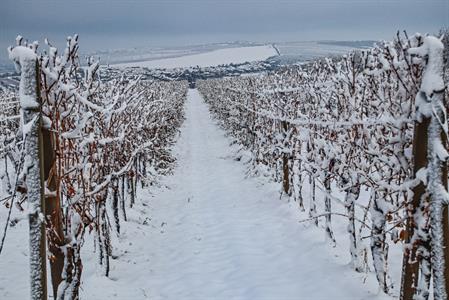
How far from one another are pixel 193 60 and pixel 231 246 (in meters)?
154

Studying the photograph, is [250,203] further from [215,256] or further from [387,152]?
[387,152]

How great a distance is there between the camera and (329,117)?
830 centimetres

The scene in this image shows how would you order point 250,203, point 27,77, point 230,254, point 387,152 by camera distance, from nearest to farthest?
point 27,77 → point 387,152 → point 230,254 → point 250,203

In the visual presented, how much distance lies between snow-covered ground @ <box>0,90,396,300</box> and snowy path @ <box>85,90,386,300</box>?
0.02 m

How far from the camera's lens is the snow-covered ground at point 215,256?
21.7ft

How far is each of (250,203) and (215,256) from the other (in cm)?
420

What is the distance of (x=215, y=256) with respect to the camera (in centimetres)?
841

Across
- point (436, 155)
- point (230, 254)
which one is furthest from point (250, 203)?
point (436, 155)

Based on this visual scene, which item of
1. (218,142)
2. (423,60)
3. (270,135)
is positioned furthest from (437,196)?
(218,142)

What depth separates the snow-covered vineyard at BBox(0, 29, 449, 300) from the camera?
3492 millimetres

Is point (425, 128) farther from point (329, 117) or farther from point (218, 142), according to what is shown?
point (218, 142)

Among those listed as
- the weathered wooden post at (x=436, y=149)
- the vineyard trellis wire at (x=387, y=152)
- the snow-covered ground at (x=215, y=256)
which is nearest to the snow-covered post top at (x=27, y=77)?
the vineyard trellis wire at (x=387, y=152)

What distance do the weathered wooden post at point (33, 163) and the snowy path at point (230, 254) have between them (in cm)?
351

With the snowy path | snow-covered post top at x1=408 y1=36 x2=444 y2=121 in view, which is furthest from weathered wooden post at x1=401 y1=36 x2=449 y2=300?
the snowy path
